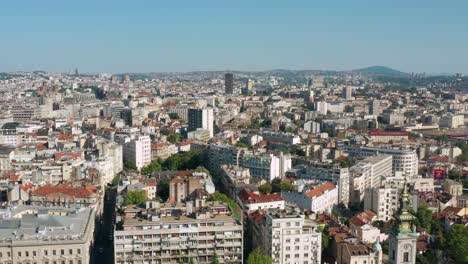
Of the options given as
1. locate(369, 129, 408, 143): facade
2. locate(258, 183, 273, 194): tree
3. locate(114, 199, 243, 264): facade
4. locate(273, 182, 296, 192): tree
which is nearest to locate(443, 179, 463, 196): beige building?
locate(273, 182, 296, 192): tree

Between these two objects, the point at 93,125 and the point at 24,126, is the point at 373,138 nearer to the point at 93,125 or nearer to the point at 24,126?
the point at 93,125

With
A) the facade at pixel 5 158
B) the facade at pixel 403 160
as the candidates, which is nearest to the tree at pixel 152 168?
the facade at pixel 5 158

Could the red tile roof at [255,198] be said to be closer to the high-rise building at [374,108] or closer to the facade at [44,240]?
the facade at [44,240]

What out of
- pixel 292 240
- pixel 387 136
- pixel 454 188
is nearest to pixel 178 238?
pixel 292 240

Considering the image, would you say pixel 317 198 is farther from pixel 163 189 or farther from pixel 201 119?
pixel 201 119

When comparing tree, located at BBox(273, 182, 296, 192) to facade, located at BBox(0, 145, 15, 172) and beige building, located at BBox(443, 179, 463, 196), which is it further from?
facade, located at BBox(0, 145, 15, 172)
